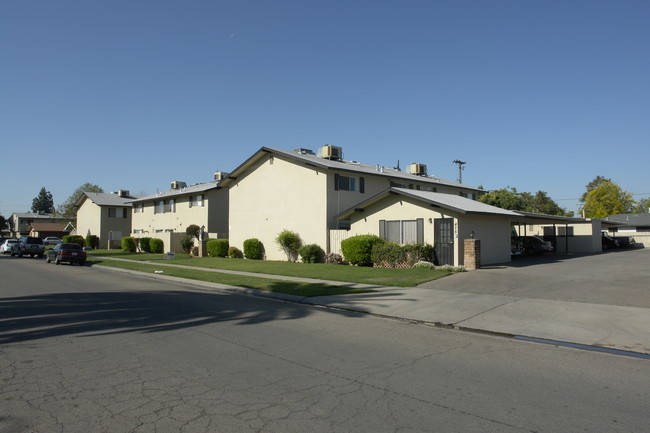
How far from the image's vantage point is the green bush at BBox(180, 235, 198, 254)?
3972cm

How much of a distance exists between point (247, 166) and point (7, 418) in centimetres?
2909

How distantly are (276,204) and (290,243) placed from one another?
360 centimetres

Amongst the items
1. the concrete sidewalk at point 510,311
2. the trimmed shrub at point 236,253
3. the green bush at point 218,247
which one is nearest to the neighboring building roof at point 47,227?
the green bush at point 218,247

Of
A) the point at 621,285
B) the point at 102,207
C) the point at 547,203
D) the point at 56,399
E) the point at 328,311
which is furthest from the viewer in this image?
the point at 547,203

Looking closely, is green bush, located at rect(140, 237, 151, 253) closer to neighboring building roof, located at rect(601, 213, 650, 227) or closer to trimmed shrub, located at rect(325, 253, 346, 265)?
trimmed shrub, located at rect(325, 253, 346, 265)

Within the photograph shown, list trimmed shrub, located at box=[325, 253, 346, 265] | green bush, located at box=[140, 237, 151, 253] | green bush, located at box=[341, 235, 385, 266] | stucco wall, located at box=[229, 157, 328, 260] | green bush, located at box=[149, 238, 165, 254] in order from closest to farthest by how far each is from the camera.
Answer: green bush, located at box=[341, 235, 385, 266], trimmed shrub, located at box=[325, 253, 346, 265], stucco wall, located at box=[229, 157, 328, 260], green bush, located at box=[149, 238, 165, 254], green bush, located at box=[140, 237, 151, 253]

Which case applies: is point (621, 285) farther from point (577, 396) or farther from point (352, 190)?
point (352, 190)

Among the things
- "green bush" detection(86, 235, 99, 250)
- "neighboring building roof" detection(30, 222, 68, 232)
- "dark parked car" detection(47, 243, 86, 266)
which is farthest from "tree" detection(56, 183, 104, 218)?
"dark parked car" detection(47, 243, 86, 266)

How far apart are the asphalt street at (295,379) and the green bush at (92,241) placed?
49.2 metres

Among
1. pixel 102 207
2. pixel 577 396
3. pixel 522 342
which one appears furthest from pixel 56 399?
pixel 102 207

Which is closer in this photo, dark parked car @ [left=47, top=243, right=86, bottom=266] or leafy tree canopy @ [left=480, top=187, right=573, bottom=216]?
dark parked car @ [left=47, top=243, right=86, bottom=266]

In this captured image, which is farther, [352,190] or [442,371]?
[352,190]

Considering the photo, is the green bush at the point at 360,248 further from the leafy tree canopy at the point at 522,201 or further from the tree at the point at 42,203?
the tree at the point at 42,203

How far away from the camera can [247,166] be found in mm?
32875
